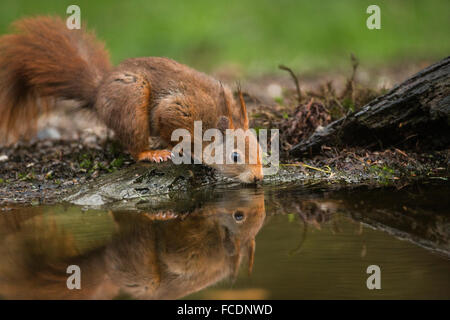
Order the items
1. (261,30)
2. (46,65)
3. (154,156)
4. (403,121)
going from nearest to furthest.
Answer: (403,121) < (154,156) < (46,65) < (261,30)

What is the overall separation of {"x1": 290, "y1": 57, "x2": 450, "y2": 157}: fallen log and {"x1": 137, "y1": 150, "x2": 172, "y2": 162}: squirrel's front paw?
112 centimetres

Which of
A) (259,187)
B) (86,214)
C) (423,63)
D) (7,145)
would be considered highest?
(423,63)

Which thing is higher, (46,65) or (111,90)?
(46,65)

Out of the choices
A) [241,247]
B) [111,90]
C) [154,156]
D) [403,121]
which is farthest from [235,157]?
[241,247]

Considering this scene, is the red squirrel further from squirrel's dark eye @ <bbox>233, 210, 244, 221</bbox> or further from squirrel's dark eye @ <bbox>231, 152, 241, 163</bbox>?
squirrel's dark eye @ <bbox>233, 210, 244, 221</bbox>

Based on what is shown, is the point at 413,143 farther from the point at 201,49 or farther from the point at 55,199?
the point at 201,49

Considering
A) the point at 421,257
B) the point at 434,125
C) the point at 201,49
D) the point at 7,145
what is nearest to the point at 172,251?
the point at 421,257

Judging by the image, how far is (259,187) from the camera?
4.36 m

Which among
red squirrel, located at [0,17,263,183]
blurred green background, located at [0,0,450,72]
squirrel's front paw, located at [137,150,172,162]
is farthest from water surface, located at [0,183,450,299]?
blurred green background, located at [0,0,450,72]

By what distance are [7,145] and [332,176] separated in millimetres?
3708

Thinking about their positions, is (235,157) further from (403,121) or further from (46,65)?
(46,65)

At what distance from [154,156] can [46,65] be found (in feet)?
4.56

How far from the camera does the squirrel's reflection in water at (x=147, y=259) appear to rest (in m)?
2.52

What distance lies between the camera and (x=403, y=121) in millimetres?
4539
